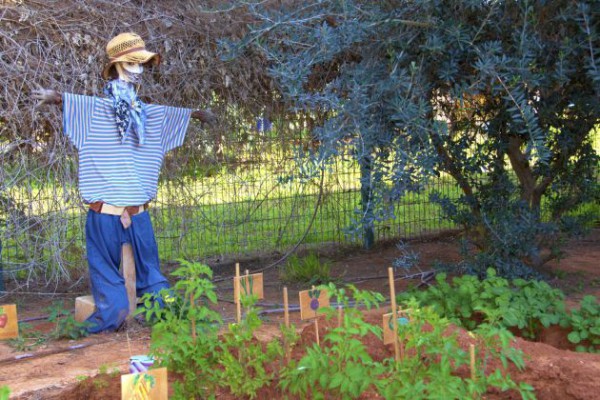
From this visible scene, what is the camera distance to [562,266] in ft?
23.4

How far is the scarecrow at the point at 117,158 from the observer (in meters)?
5.16

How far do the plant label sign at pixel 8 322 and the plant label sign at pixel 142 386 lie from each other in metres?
2.16

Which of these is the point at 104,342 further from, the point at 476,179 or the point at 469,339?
the point at 476,179

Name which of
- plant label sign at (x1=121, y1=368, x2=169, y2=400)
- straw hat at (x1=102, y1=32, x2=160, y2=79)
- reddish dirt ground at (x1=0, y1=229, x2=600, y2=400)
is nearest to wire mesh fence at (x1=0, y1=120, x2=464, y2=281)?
reddish dirt ground at (x1=0, y1=229, x2=600, y2=400)

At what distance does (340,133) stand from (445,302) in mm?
1263

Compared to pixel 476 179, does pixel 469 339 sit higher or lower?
lower

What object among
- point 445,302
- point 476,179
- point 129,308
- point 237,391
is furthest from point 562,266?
point 237,391

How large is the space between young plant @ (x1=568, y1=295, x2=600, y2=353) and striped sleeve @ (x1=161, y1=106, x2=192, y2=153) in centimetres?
278

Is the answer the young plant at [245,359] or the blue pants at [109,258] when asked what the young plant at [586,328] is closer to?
the young plant at [245,359]

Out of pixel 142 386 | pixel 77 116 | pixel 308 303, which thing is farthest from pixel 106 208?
pixel 142 386

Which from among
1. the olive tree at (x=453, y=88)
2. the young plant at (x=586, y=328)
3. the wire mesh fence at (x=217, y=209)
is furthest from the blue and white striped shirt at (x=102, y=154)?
the young plant at (x=586, y=328)

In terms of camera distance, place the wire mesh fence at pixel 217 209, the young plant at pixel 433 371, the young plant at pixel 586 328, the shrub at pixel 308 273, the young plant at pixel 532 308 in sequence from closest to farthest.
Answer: the young plant at pixel 433 371
the young plant at pixel 586 328
the young plant at pixel 532 308
the wire mesh fence at pixel 217 209
the shrub at pixel 308 273

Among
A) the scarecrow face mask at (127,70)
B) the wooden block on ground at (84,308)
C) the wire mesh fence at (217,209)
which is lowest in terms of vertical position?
the wooden block on ground at (84,308)

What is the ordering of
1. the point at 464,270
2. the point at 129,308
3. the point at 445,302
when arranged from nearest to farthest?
the point at 445,302
the point at 129,308
the point at 464,270
